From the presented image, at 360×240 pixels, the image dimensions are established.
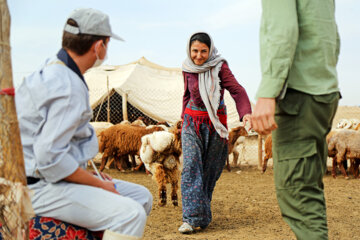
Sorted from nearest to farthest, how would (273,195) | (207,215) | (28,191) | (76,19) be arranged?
(28,191) < (76,19) < (207,215) < (273,195)

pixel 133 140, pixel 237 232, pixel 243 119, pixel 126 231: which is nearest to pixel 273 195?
pixel 237 232

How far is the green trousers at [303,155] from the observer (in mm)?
2199

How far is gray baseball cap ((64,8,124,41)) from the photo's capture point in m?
2.11

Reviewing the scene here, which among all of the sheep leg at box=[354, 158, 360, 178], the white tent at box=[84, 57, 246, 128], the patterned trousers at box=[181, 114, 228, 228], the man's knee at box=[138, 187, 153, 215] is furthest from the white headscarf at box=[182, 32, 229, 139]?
the white tent at box=[84, 57, 246, 128]

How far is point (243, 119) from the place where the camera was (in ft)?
12.7

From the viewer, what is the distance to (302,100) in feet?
7.18

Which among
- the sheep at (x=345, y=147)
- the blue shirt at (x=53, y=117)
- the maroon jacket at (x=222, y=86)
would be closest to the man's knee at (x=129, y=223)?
the blue shirt at (x=53, y=117)

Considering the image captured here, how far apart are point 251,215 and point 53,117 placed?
392cm

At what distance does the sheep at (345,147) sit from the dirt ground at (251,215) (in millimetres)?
579

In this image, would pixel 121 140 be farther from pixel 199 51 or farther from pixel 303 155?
pixel 303 155

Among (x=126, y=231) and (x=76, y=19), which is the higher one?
(x=76, y=19)

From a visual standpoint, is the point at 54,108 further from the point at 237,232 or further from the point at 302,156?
the point at 237,232

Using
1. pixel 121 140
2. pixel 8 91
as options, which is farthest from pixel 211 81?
pixel 121 140

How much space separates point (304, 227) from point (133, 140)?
762 centimetres
